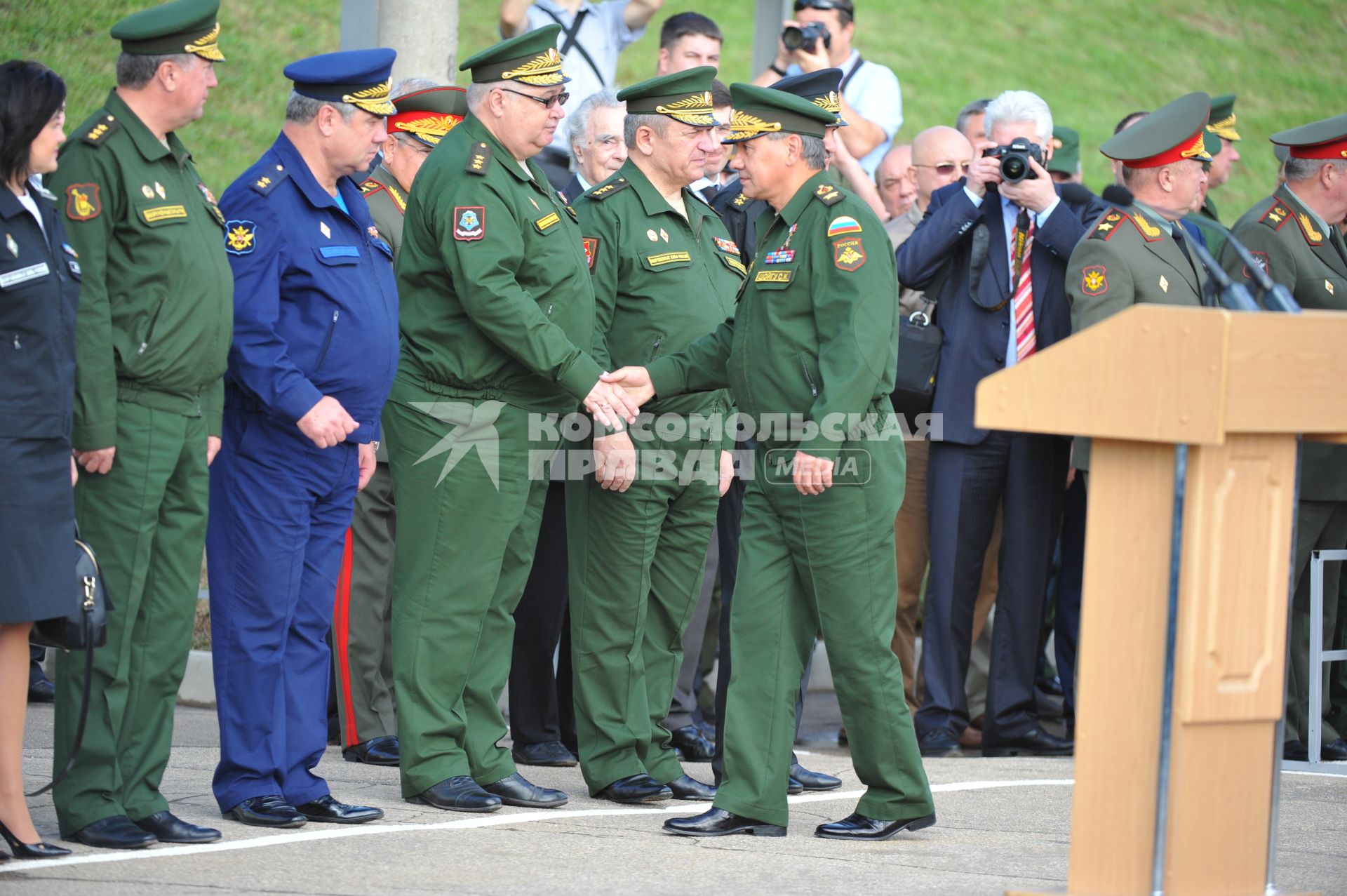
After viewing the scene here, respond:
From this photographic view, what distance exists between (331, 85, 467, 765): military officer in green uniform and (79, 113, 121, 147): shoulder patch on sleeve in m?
1.95

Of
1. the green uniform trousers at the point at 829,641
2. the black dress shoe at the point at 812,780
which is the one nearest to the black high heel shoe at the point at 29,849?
the green uniform trousers at the point at 829,641

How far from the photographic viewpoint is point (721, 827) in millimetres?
5285

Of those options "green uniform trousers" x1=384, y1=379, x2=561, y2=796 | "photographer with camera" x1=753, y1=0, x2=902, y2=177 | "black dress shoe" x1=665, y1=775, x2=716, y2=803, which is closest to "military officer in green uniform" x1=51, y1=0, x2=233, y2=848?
"green uniform trousers" x1=384, y1=379, x2=561, y2=796

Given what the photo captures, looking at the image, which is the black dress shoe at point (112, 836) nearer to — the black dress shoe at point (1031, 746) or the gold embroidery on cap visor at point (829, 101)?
the gold embroidery on cap visor at point (829, 101)

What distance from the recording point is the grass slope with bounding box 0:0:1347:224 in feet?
46.5

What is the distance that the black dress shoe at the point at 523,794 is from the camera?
18.8 feet

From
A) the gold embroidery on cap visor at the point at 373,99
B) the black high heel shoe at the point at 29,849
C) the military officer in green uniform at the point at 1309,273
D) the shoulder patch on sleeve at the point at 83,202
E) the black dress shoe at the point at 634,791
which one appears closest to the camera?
the black high heel shoe at the point at 29,849

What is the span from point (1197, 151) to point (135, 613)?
435cm

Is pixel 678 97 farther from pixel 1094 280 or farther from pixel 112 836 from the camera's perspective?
pixel 112 836

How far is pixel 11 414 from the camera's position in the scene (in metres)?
4.47

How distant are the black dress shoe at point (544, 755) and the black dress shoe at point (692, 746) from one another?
45cm

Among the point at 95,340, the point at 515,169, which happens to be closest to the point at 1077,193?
the point at 515,169

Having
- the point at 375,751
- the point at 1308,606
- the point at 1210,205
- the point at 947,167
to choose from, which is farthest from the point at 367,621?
the point at 1210,205

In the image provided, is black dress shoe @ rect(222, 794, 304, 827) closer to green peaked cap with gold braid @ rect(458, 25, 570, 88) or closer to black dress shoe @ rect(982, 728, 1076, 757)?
green peaked cap with gold braid @ rect(458, 25, 570, 88)
